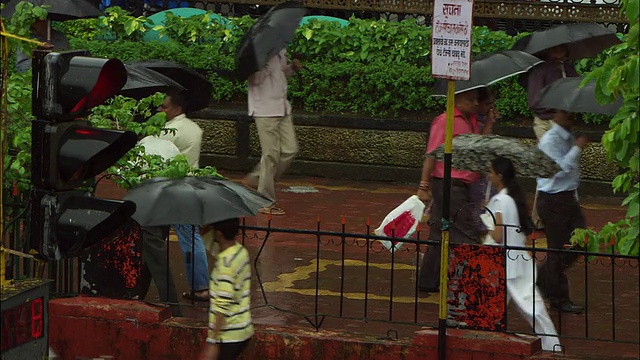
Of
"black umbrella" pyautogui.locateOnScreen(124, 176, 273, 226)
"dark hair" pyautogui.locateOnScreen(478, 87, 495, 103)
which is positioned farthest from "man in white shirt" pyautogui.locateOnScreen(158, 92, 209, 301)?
"dark hair" pyautogui.locateOnScreen(478, 87, 495, 103)

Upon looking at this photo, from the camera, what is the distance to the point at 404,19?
18.5 m

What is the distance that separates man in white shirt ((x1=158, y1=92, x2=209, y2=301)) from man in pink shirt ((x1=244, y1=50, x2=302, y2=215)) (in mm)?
1708

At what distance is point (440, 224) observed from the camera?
11.1 meters

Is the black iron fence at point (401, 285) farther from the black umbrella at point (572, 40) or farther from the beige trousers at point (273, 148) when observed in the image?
the black umbrella at point (572, 40)

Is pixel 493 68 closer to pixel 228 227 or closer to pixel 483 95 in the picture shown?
pixel 483 95

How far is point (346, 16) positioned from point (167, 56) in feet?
10.7

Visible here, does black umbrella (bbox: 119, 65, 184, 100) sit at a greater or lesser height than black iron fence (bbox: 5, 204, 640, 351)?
greater

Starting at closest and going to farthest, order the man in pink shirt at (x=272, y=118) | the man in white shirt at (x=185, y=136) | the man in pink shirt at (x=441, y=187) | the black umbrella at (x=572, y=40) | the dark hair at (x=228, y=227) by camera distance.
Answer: the dark hair at (x=228, y=227) → the man in pink shirt at (x=441, y=187) → the man in white shirt at (x=185, y=136) → the black umbrella at (x=572, y=40) → the man in pink shirt at (x=272, y=118)

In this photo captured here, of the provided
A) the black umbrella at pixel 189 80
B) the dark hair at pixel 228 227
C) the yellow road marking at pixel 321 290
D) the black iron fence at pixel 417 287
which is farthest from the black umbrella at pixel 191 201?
the black umbrella at pixel 189 80

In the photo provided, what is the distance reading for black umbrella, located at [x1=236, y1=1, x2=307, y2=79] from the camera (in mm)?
13648

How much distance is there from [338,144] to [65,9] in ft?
11.9

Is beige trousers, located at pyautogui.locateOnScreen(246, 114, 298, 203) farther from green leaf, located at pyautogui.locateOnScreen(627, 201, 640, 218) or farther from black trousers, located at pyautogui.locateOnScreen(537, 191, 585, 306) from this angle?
green leaf, located at pyautogui.locateOnScreen(627, 201, 640, 218)

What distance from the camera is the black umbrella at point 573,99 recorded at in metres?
10.7

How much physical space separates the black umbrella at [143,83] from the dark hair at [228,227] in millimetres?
3340
